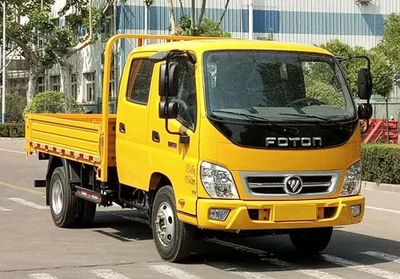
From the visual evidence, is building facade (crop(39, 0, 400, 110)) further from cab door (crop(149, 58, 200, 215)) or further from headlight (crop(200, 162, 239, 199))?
headlight (crop(200, 162, 239, 199))

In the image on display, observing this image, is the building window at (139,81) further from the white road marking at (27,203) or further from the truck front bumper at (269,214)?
the white road marking at (27,203)

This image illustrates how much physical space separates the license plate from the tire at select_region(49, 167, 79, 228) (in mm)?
4162

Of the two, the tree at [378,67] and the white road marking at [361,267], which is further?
the tree at [378,67]

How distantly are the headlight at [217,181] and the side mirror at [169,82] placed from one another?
0.84m

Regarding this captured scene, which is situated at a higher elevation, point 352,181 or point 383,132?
point 352,181

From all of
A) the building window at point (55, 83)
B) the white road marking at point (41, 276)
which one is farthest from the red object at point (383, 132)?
the building window at point (55, 83)

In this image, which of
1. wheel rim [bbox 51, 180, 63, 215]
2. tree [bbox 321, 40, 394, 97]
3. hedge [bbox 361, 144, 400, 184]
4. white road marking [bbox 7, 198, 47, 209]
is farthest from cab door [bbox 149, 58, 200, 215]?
tree [bbox 321, 40, 394, 97]

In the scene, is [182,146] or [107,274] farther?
[182,146]

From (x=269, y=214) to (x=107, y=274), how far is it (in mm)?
1781

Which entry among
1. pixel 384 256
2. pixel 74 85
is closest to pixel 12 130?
pixel 74 85

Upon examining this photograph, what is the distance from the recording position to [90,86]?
59000 mm

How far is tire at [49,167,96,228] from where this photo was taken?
37.5 ft

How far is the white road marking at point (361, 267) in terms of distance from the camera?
839cm

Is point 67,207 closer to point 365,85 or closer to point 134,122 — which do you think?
point 134,122
